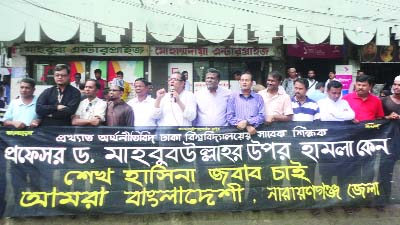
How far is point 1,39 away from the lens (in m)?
11.3

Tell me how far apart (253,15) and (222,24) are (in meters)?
0.99

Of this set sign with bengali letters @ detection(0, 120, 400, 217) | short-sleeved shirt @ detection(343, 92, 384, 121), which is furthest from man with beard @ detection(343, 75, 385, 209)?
sign with bengali letters @ detection(0, 120, 400, 217)

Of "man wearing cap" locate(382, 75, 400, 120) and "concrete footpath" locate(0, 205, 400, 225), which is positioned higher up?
"man wearing cap" locate(382, 75, 400, 120)

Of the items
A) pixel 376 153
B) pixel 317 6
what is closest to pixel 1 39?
pixel 317 6

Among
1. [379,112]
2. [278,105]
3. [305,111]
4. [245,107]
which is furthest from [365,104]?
[245,107]

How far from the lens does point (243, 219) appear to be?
534cm

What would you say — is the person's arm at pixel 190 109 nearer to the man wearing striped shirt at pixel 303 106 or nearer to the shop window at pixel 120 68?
the man wearing striped shirt at pixel 303 106

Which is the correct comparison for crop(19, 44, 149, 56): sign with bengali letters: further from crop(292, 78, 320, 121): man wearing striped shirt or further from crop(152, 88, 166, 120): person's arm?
crop(292, 78, 320, 121): man wearing striped shirt

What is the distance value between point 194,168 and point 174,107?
1038 millimetres

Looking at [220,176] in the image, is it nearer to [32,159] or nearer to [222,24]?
[32,159]

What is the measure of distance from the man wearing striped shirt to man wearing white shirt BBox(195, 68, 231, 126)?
90 centimetres

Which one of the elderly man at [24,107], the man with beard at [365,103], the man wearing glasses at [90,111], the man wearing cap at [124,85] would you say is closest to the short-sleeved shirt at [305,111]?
the man with beard at [365,103]

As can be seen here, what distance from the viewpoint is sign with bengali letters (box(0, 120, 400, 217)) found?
5.08m

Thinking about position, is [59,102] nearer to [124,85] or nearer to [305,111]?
[305,111]
